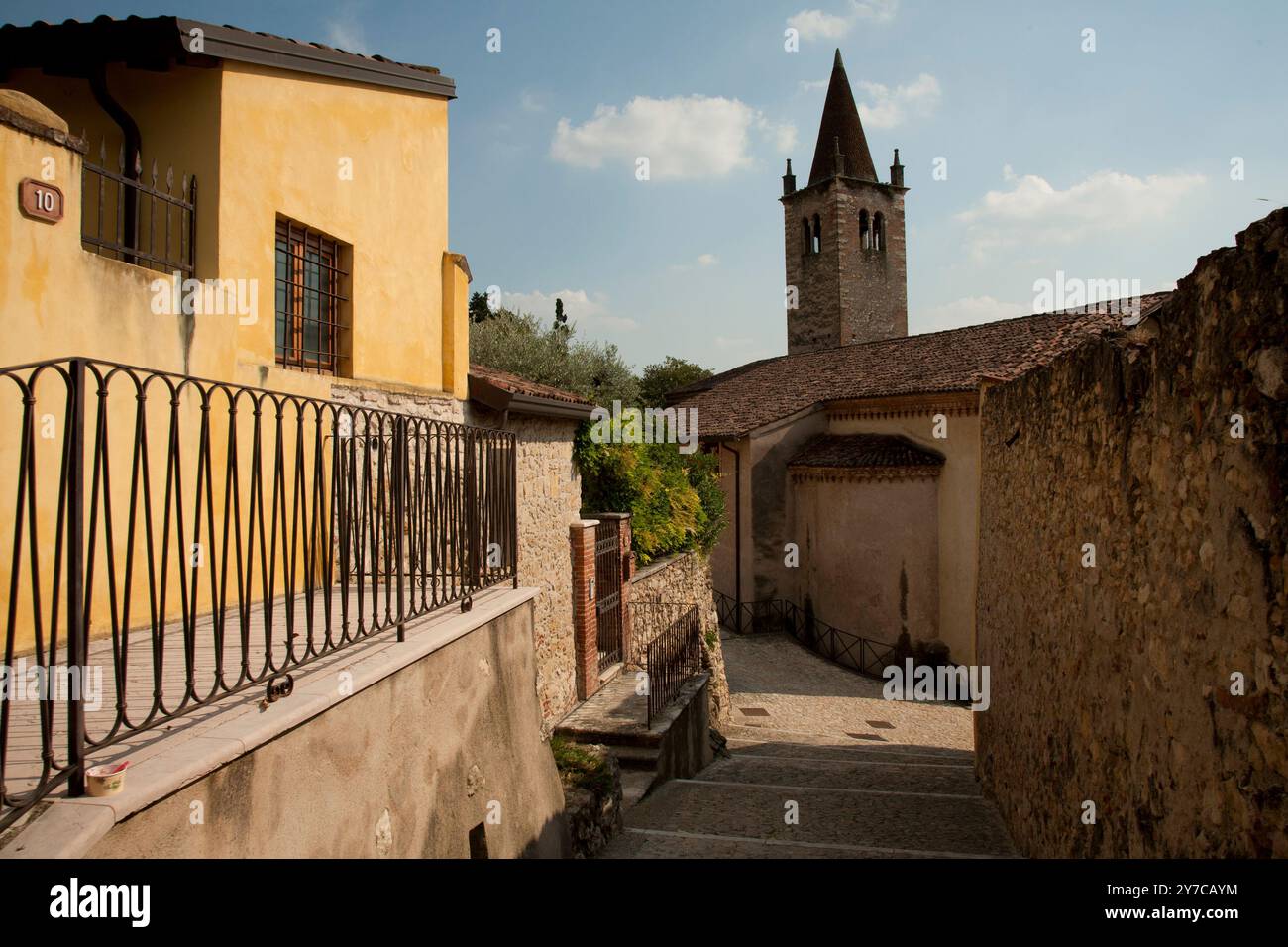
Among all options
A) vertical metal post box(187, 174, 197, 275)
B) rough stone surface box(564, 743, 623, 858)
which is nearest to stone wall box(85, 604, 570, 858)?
rough stone surface box(564, 743, 623, 858)

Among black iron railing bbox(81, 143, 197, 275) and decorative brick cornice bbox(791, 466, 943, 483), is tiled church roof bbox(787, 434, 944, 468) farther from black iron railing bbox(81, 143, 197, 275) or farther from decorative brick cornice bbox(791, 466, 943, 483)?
black iron railing bbox(81, 143, 197, 275)

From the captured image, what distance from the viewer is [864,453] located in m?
19.8

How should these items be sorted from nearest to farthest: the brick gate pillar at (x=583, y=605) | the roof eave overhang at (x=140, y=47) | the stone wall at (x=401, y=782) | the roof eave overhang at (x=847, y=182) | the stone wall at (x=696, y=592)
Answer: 1. the stone wall at (x=401, y=782)
2. the roof eave overhang at (x=140, y=47)
3. the brick gate pillar at (x=583, y=605)
4. the stone wall at (x=696, y=592)
5. the roof eave overhang at (x=847, y=182)

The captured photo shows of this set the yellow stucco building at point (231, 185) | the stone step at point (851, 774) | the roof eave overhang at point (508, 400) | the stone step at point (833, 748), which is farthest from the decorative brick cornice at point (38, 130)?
the stone step at point (833, 748)

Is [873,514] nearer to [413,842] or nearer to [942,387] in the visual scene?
[942,387]

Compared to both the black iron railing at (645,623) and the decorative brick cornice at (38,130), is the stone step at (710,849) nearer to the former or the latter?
the black iron railing at (645,623)

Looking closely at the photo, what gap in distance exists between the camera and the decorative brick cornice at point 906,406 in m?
18.5

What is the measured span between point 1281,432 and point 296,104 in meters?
6.50

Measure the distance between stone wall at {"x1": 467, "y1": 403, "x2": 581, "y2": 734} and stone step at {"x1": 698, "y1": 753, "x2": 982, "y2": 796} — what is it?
7.95ft

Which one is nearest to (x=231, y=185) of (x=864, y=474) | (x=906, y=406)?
(x=864, y=474)

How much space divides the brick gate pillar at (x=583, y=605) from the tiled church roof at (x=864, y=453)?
426 inches

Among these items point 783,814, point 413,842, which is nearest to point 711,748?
point 783,814

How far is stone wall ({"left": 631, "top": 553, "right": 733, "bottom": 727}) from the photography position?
12558mm
